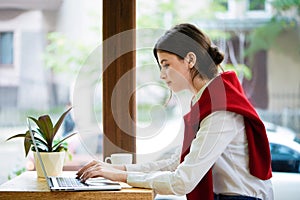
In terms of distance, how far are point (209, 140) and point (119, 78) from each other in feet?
2.36

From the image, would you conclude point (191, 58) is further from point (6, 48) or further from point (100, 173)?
point (6, 48)

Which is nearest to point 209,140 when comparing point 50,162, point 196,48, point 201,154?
point 201,154

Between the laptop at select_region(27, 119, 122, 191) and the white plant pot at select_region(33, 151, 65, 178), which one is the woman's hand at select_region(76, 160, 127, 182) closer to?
the laptop at select_region(27, 119, 122, 191)

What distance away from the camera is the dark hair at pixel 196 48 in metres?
2.21

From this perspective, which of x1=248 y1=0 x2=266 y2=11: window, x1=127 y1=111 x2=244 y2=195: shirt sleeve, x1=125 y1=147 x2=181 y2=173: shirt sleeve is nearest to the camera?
x1=127 y1=111 x2=244 y2=195: shirt sleeve

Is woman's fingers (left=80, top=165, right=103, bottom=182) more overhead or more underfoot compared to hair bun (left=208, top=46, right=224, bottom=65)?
more underfoot

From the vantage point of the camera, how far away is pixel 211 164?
6.69ft

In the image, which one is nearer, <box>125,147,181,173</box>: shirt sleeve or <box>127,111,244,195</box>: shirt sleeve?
<box>127,111,244,195</box>: shirt sleeve

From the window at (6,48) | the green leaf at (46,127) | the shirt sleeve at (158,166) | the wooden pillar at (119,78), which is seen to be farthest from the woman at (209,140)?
the window at (6,48)

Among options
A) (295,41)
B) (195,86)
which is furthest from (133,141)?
(295,41)

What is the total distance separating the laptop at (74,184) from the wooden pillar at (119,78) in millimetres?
353

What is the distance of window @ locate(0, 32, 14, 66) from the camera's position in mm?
2688

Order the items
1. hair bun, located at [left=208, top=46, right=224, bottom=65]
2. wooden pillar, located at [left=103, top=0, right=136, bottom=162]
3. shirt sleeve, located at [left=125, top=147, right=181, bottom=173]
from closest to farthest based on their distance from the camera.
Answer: hair bun, located at [left=208, top=46, right=224, bottom=65] < shirt sleeve, located at [left=125, top=147, right=181, bottom=173] < wooden pillar, located at [left=103, top=0, right=136, bottom=162]

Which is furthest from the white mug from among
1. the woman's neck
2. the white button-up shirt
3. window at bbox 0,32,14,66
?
window at bbox 0,32,14,66
